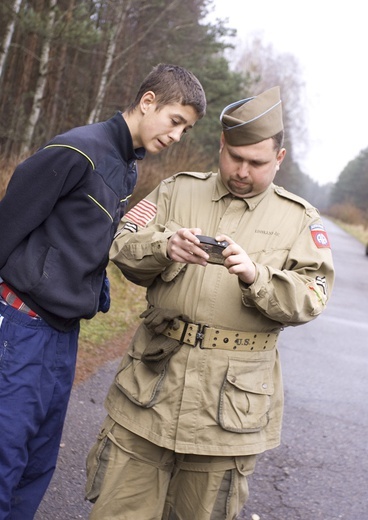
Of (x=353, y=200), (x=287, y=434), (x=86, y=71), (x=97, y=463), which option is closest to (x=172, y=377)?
(x=97, y=463)

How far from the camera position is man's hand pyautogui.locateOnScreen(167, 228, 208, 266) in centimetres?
246

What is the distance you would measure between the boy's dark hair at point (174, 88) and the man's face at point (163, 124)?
2cm

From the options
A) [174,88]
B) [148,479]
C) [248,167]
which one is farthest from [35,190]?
[148,479]

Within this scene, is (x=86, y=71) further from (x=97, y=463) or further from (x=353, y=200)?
(x=353, y=200)

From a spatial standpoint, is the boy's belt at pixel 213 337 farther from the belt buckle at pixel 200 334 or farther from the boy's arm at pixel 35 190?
the boy's arm at pixel 35 190

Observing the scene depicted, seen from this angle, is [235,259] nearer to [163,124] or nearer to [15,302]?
[163,124]

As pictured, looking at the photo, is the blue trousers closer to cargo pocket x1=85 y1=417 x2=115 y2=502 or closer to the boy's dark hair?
cargo pocket x1=85 y1=417 x2=115 y2=502

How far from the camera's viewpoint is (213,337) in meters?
2.73

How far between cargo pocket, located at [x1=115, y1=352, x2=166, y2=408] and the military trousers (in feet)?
0.53

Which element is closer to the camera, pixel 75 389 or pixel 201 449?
pixel 201 449

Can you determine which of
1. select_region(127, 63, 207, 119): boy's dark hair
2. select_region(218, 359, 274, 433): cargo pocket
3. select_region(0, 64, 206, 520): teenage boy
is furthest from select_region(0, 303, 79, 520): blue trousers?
select_region(127, 63, 207, 119): boy's dark hair

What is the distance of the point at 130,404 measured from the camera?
2.83 metres

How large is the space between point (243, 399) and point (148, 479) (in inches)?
21.0

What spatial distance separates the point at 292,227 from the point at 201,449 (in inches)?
37.3
